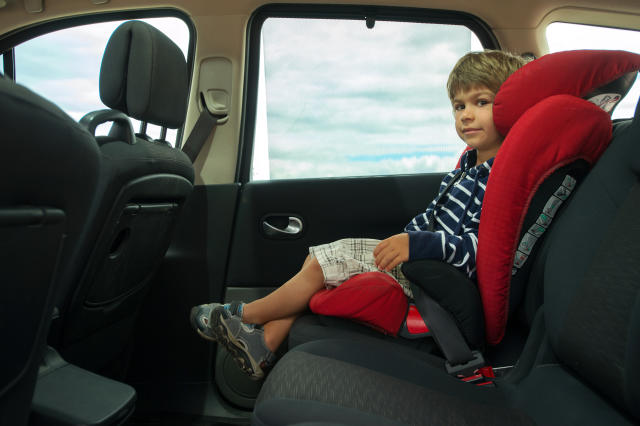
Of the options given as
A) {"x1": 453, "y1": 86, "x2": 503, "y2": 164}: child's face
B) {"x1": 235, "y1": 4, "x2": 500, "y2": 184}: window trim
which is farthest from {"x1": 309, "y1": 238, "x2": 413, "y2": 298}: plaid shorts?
{"x1": 235, "y1": 4, "x2": 500, "y2": 184}: window trim

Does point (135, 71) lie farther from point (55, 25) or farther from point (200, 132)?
point (55, 25)

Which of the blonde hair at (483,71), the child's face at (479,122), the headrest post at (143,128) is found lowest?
the headrest post at (143,128)

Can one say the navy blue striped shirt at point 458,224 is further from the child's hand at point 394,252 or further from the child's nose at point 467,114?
the child's nose at point 467,114

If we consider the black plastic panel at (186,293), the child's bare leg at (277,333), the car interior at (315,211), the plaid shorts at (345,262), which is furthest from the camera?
the black plastic panel at (186,293)

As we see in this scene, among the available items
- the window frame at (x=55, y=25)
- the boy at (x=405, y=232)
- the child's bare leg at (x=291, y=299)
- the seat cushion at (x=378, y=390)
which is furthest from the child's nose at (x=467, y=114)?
the window frame at (x=55, y=25)

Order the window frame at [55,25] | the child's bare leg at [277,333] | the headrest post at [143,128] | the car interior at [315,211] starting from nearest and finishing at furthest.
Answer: the car interior at [315,211]
the child's bare leg at [277,333]
the headrest post at [143,128]
the window frame at [55,25]

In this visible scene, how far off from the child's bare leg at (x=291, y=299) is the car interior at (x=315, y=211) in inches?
1.9

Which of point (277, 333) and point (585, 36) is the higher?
point (585, 36)

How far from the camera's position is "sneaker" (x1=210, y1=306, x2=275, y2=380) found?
1283 millimetres

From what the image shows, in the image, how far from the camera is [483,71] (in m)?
1.25

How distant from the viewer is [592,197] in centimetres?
83

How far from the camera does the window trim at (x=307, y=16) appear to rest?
2049 mm

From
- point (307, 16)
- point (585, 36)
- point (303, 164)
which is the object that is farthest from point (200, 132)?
point (585, 36)

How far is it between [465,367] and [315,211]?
0.94 metres
